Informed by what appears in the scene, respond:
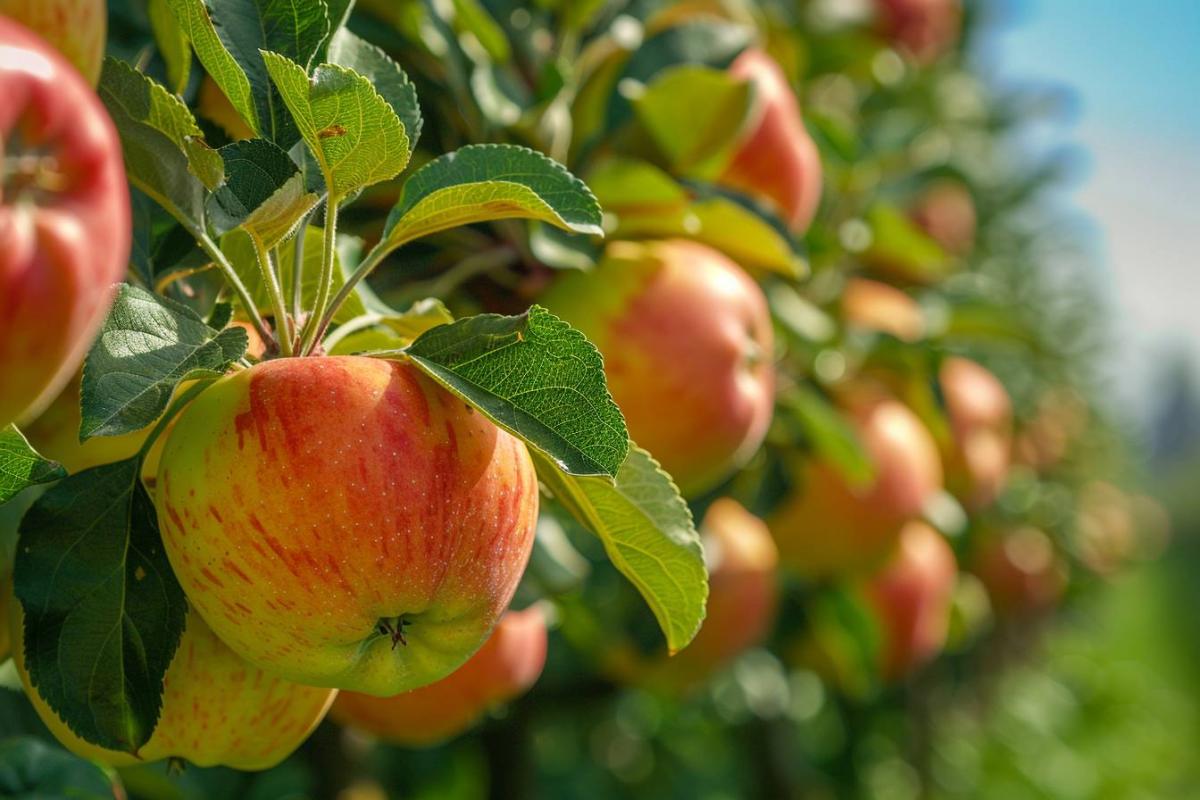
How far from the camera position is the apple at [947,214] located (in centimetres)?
307

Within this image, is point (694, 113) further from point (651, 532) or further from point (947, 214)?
Answer: point (947, 214)

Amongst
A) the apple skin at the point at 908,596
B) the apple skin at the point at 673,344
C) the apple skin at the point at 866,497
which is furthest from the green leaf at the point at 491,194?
the apple skin at the point at 908,596

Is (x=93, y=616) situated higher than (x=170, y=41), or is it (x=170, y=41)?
(x=170, y=41)

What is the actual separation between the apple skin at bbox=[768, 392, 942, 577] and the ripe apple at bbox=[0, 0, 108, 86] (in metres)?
1.28

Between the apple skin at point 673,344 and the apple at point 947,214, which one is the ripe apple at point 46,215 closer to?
the apple skin at point 673,344

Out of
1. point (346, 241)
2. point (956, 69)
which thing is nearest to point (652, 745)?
point (956, 69)

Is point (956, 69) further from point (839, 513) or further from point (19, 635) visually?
point (19, 635)

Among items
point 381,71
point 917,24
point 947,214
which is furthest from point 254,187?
point 947,214

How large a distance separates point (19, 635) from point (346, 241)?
14.7 inches

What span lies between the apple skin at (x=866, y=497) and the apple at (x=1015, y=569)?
7.18 ft

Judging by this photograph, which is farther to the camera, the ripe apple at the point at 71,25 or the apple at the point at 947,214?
the apple at the point at 947,214

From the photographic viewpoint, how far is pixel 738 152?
1.47 metres

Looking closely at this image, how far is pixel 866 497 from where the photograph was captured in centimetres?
185

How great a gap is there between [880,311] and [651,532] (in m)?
1.29
